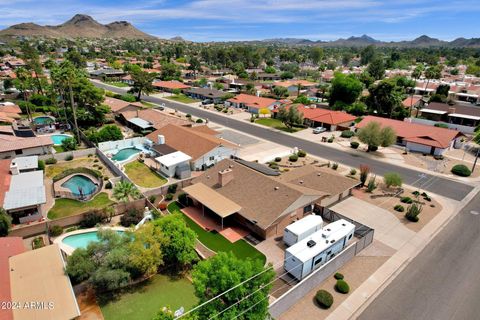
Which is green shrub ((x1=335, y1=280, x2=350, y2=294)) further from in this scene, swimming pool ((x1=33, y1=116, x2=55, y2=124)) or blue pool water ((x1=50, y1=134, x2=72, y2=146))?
swimming pool ((x1=33, y1=116, x2=55, y2=124))

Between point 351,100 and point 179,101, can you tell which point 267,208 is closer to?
point 351,100

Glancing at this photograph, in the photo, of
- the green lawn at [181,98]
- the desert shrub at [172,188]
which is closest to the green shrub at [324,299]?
the desert shrub at [172,188]

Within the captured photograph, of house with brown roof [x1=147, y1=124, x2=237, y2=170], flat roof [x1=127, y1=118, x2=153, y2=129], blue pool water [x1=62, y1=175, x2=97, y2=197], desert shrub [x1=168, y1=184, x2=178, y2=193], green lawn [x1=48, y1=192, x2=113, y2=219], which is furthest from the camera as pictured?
flat roof [x1=127, y1=118, x2=153, y2=129]

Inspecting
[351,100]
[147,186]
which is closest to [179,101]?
[351,100]

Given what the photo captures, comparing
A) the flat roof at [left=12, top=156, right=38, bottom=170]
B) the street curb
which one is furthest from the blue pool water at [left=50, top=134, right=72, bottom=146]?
the street curb

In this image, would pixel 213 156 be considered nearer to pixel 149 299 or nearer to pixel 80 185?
pixel 80 185

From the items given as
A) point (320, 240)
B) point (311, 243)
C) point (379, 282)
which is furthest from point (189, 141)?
point (379, 282)
